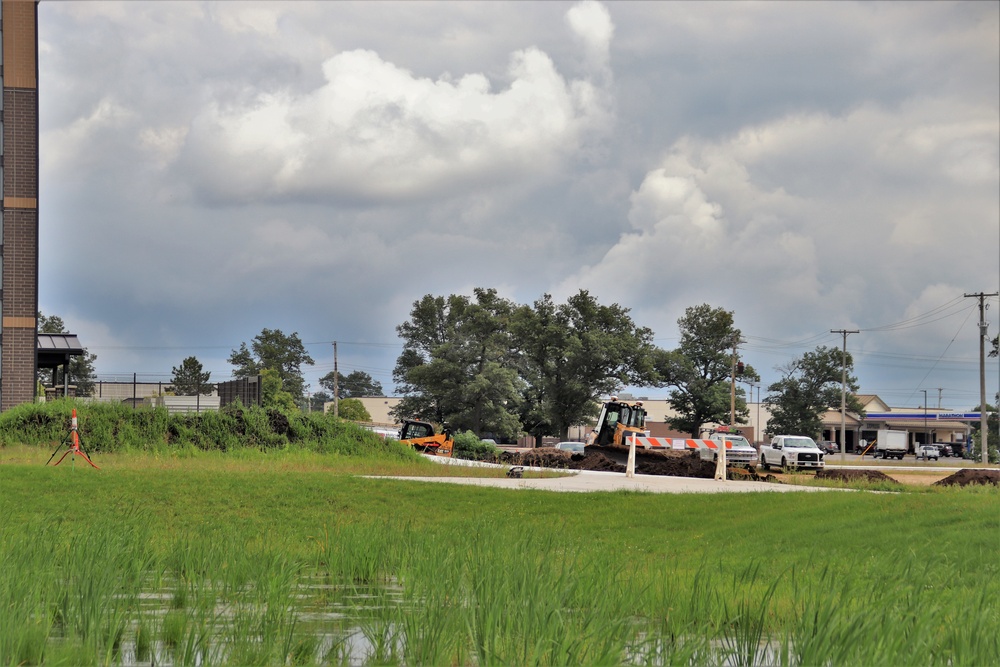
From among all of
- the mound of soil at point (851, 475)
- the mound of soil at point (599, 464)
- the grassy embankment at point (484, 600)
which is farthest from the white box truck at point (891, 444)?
the grassy embankment at point (484, 600)

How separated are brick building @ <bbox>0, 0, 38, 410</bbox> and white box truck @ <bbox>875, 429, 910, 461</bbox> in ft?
239

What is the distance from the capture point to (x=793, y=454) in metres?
44.1

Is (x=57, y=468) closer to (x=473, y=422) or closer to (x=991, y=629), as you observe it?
(x=991, y=629)

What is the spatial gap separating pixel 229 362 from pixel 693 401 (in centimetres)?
5955

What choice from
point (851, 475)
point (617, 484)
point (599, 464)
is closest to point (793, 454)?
point (851, 475)

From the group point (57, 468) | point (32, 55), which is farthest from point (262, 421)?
point (32, 55)

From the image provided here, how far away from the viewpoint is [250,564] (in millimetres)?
7496

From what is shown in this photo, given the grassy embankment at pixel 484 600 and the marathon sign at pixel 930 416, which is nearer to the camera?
the grassy embankment at pixel 484 600

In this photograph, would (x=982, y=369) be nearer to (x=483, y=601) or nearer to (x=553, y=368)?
(x=553, y=368)

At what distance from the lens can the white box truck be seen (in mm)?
89312

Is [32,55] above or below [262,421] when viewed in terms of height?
above

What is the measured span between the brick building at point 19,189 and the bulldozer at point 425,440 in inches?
549

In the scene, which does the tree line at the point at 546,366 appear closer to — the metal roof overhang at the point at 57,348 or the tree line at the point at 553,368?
the tree line at the point at 553,368

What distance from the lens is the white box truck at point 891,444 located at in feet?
293
